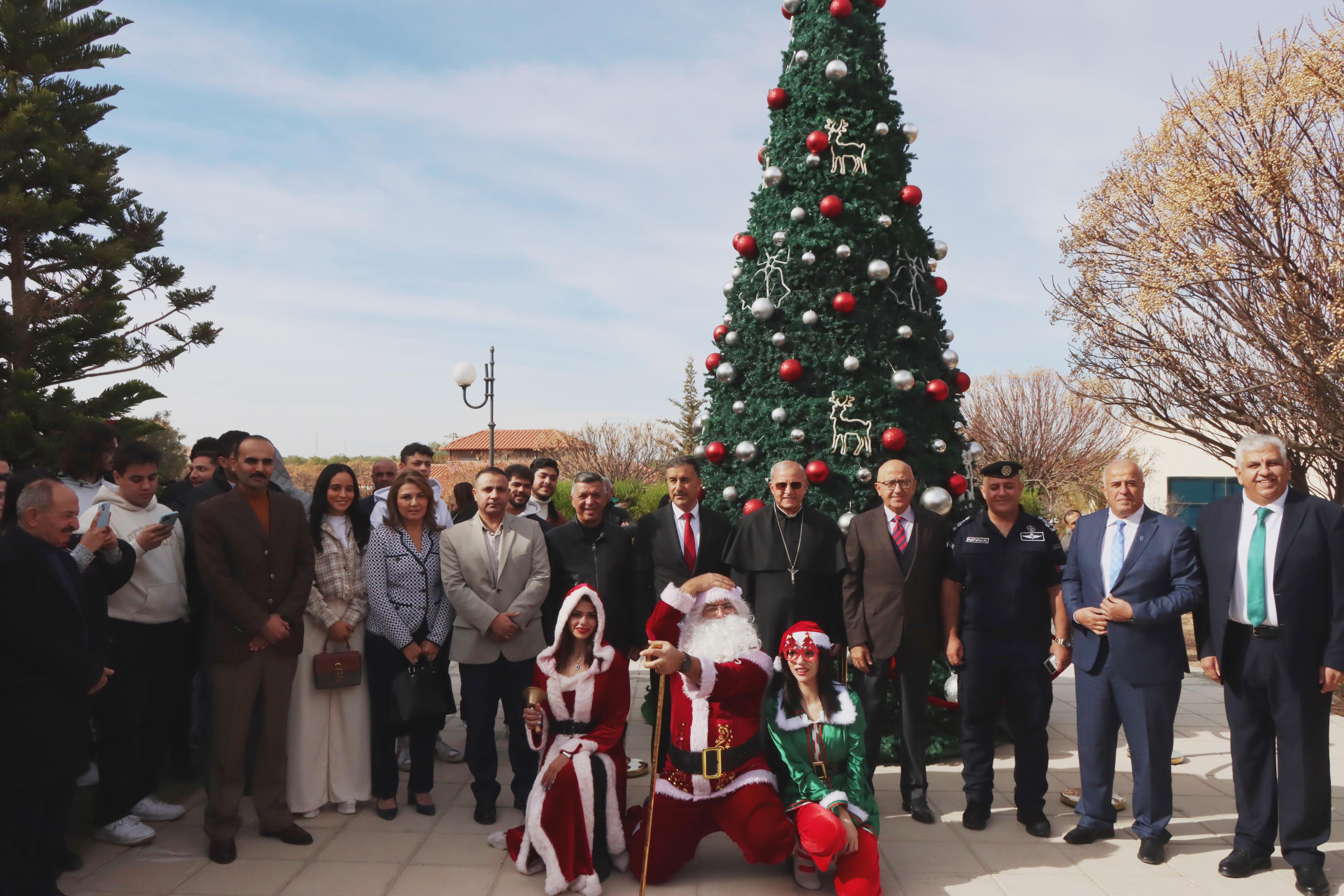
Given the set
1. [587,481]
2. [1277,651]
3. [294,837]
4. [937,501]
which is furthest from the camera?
[937,501]

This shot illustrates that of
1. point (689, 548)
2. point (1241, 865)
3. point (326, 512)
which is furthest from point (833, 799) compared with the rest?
Result: point (326, 512)

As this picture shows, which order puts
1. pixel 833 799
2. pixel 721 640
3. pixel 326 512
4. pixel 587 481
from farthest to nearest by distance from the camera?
pixel 587 481 < pixel 326 512 < pixel 721 640 < pixel 833 799

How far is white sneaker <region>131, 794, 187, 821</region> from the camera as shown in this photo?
4520mm

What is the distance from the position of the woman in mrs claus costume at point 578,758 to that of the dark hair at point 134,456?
2262 millimetres

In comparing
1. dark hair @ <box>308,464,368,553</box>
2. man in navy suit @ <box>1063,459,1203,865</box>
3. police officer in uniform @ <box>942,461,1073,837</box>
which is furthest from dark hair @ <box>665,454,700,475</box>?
man in navy suit @ <box>1063,459,1203,865</box>

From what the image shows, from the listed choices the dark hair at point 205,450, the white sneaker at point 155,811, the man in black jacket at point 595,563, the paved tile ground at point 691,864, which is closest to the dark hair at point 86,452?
the dark hair at point 205,450

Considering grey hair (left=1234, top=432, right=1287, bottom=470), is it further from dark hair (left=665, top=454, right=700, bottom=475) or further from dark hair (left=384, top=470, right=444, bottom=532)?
dark hair (left=384, top=470, right=444, bottom=532)

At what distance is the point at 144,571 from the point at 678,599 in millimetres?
2743

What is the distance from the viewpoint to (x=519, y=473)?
5.72 metres

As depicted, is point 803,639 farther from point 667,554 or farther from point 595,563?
point 595,563

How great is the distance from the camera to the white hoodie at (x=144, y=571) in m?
4.25

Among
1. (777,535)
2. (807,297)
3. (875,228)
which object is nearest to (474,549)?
(777,535)

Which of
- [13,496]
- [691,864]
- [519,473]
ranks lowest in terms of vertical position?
[691,864]

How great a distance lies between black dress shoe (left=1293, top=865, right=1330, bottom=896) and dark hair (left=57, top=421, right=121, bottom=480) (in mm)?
6301
